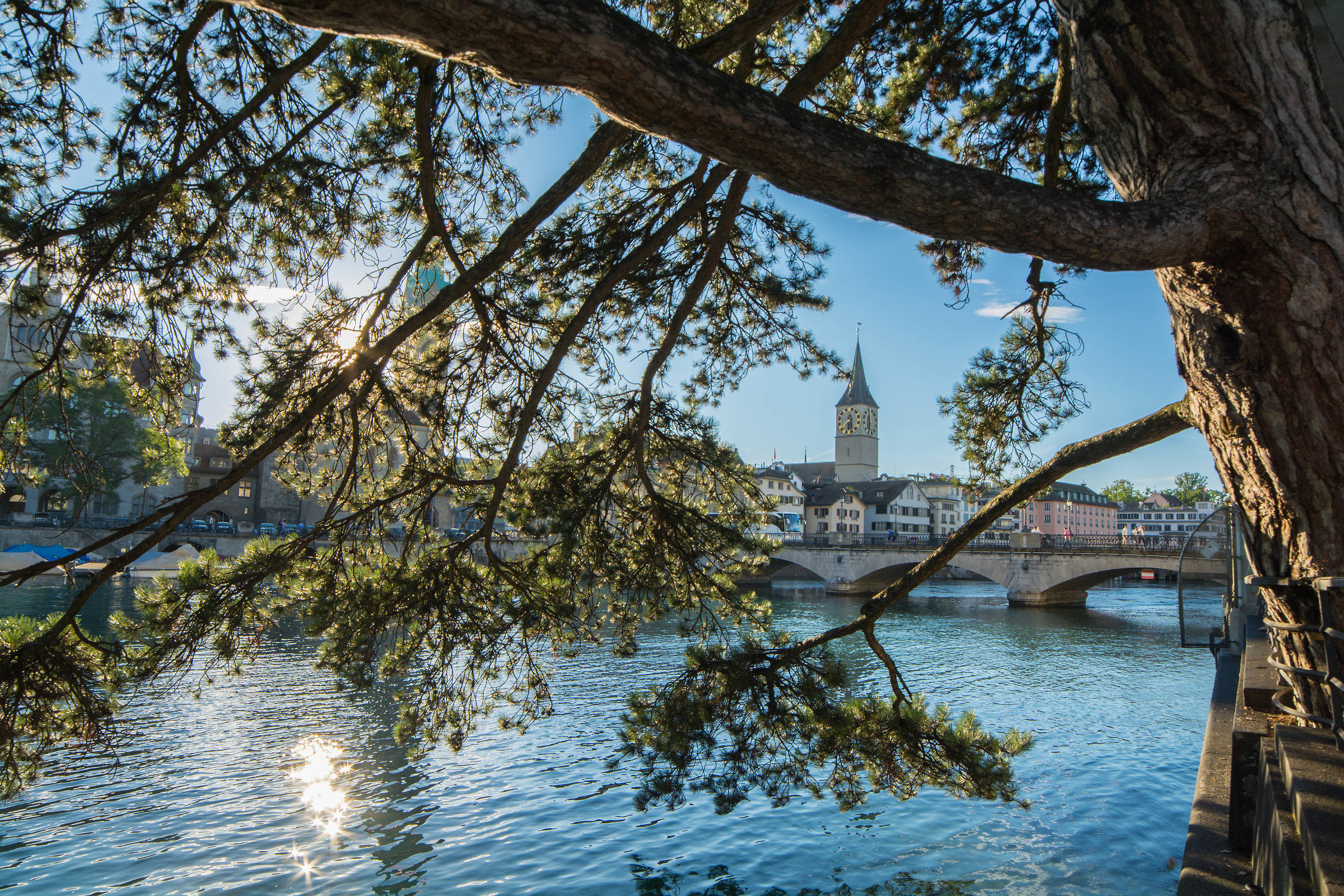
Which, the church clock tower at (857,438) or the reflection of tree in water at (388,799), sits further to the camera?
the church clock tower at (857,438)

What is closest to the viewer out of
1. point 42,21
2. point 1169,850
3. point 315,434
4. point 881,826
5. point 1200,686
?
point 42,21

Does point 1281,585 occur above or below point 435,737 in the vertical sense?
above

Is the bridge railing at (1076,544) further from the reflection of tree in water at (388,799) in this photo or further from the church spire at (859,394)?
the church spire at (859,394)

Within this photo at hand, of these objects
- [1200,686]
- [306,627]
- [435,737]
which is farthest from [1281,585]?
[1200,686]

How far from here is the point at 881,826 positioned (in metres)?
7.53

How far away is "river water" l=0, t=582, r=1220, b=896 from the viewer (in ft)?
20.2

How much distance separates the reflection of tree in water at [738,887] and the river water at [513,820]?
0.9 inches

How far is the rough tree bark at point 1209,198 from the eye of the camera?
2.01 m

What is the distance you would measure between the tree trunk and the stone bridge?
1092 inches

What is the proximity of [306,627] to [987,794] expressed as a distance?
3.05 metres

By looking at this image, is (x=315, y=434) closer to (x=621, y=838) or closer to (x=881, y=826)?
(x=621, y=838)

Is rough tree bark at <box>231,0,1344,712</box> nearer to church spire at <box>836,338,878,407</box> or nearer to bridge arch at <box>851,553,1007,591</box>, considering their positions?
bridge arch at <box>851,553,1007,591</box>

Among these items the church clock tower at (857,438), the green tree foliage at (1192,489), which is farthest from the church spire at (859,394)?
the green tree foliage at (1192,489)

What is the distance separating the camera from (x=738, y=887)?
607 cm
